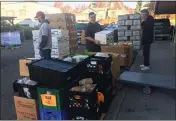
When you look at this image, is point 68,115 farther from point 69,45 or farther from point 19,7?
point 19,7

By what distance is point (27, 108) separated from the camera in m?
3.84

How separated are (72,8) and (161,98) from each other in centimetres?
3646

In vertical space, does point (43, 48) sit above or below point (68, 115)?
above

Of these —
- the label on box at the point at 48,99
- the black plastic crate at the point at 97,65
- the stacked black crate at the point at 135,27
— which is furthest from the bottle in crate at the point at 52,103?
the stacked black crate at the point at 135,27

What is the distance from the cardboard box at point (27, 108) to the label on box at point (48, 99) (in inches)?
10.5

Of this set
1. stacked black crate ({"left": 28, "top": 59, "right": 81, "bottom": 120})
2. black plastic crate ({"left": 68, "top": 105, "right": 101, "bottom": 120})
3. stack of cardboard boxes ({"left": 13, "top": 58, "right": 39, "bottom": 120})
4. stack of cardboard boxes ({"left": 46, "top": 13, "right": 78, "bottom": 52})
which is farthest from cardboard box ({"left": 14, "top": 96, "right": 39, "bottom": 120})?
stack of cardboard boxes ({"left": 46, "top": 13, "right": 78, "bottom": 52})

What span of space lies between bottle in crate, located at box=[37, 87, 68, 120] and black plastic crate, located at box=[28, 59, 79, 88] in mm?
110

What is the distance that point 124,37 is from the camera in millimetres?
10656

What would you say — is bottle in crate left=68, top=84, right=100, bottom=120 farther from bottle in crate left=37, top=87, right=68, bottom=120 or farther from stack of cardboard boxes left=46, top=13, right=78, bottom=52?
stack of cardboard boxes left=46, top=13, right=78, bottom=52

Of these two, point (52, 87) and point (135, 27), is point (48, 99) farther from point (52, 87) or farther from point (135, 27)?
point (135, 27)

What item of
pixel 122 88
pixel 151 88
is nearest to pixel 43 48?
pixel 122 88

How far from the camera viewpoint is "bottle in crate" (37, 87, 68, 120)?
3.46 meters

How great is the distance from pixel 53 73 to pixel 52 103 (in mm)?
447

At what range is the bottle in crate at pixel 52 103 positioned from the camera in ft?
11.3
